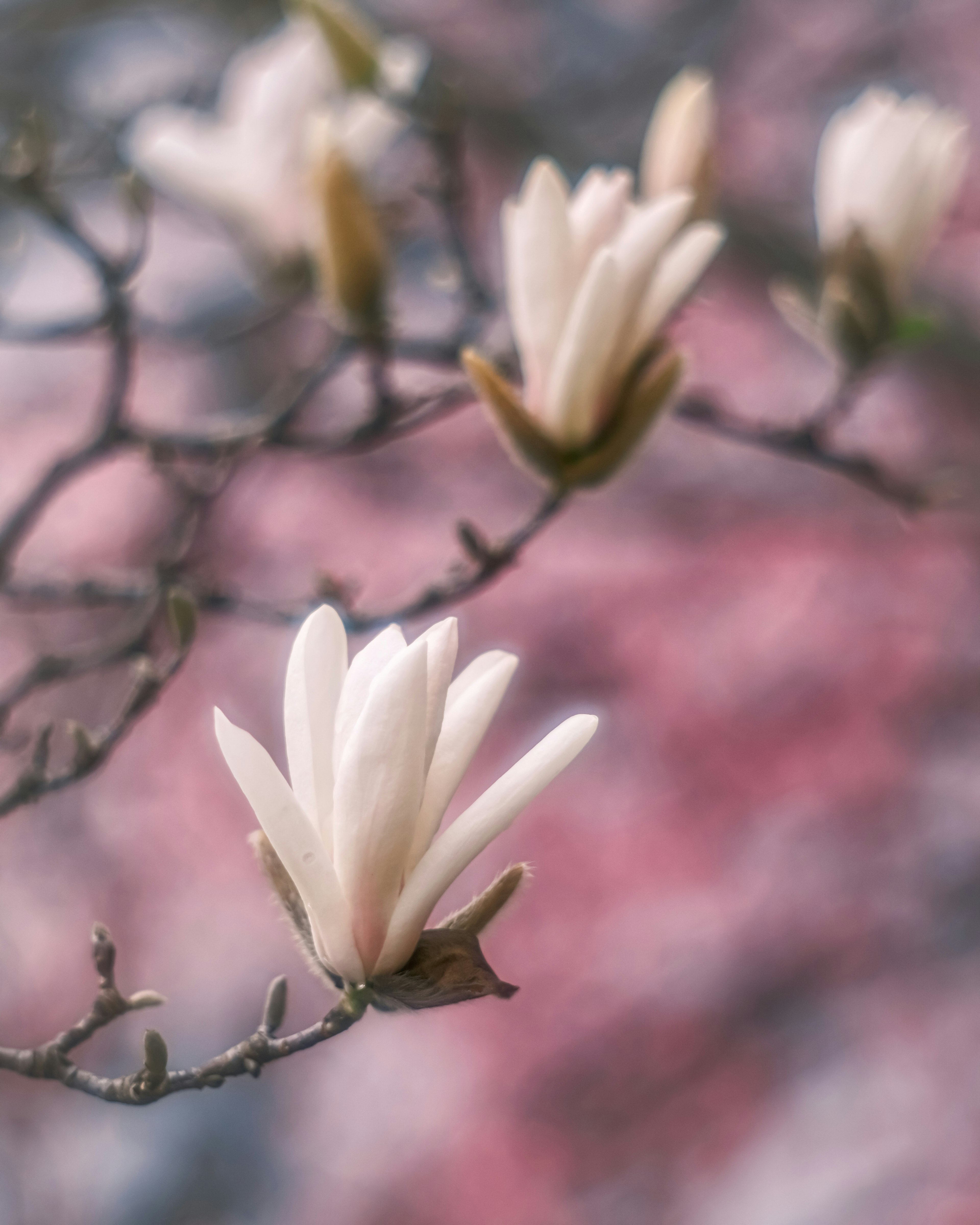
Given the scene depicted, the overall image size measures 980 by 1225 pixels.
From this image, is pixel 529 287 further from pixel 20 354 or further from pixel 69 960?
pixel 20 354

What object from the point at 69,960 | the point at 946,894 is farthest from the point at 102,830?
the point at 946,894

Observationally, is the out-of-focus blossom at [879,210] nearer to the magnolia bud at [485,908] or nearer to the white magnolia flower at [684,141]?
the white magnolia flower at [684,141]

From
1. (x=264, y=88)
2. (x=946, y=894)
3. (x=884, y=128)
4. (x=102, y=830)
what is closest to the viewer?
(x=884, y=128)

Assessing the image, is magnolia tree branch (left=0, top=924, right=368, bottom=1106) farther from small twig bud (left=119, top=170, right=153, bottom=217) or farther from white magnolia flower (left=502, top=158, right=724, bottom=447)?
small twig bud (left=119, top=170, right=153, bottom=217)

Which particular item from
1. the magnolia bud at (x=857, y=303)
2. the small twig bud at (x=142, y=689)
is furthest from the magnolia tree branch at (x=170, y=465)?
the magnolia bud at (x=857, y=303)

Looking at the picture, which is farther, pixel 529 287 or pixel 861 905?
pixel 861 905

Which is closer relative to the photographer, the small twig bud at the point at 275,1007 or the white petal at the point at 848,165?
the small twig bud at the point at 275,1007

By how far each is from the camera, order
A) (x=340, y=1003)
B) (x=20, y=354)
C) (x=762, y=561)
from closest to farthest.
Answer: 1. (x=340, y=1003)
2. (x=762, y=561)
3. (x=20, y=354)
